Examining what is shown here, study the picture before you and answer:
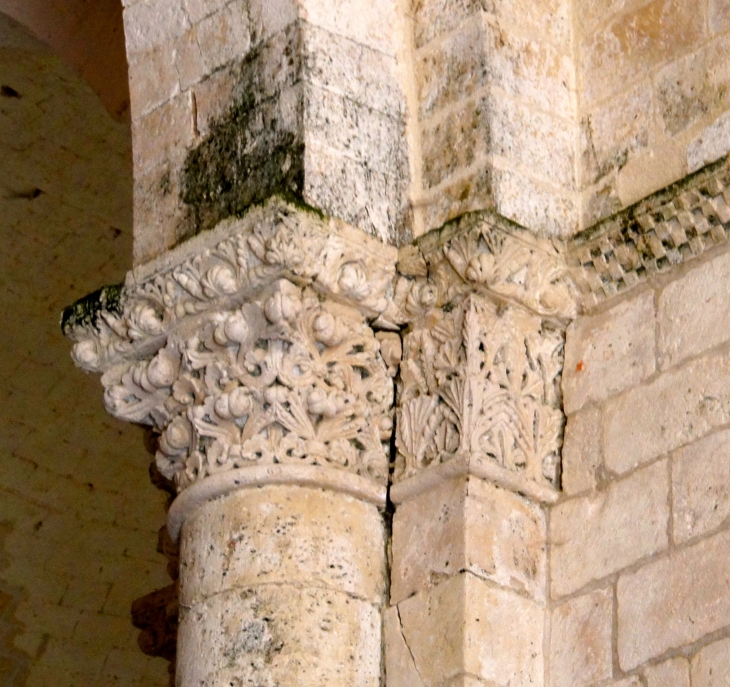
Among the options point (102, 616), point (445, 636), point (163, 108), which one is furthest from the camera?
point (102, 616)

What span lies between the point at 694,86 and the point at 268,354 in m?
1.16

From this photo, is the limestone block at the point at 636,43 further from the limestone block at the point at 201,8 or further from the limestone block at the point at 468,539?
the limestone block at the point at 468,539

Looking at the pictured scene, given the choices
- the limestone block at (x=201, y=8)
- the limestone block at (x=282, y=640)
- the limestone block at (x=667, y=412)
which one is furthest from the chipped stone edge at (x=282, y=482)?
the limestone block at (x=201, y=8)

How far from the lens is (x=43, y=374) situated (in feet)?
23.6

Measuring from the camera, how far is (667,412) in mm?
3729

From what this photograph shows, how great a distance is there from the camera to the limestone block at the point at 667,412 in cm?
364

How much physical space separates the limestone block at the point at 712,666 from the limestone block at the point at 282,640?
2.33 ft

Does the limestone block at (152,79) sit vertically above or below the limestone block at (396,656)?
above

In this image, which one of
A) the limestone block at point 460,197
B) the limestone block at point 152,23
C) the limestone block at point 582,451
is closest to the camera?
the limestone block at point 582,451

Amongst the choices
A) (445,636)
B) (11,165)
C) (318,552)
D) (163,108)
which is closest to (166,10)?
(163,108)

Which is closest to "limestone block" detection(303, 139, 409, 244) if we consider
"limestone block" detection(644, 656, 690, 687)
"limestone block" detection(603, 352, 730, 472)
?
"limestone block" detection(603, 352, 730, 472)

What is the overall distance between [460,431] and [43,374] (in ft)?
12.3

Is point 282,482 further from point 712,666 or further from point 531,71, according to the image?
point 531,71

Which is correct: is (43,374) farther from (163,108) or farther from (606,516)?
(606,516)
